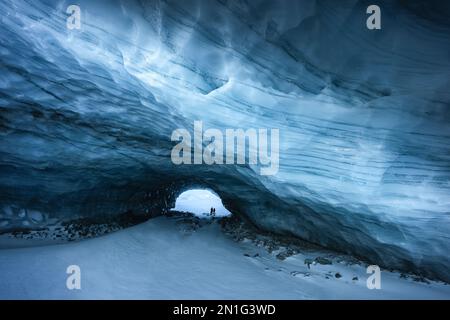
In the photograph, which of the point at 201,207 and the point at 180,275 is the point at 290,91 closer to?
the point at 180,275

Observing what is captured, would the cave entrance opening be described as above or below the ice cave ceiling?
below

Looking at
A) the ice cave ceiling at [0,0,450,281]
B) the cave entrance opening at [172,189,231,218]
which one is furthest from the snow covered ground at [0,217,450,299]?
the cave entrance opening at [172,189,231,218]

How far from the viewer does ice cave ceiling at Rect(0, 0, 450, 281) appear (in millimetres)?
3615

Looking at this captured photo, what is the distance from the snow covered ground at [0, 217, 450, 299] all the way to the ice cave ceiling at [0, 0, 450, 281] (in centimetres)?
106

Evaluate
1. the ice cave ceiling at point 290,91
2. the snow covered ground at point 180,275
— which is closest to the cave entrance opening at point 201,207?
the snow covered ground at point 180,275

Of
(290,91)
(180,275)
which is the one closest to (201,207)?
(180,275)

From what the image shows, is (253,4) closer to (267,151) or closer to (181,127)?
(267,151)

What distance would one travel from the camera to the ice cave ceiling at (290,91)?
362 centimetres

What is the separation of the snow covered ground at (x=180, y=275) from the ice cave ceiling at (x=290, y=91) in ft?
3.49

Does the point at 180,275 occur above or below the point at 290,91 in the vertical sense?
below

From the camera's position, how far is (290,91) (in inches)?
173

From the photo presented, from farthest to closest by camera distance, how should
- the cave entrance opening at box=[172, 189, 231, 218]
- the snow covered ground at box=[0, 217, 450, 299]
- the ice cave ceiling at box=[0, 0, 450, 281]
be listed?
the cave entrance opening at box=[172, 189, 231, 218]
the snow covered ground at box=[0, 217, 450, 299]
the ice cave ceiling at box=[0, 0, 450, 281]

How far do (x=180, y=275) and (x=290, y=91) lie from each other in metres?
4.63

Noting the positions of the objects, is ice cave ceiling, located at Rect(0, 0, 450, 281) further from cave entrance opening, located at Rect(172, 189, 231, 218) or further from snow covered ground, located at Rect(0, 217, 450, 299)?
cave entrance opening, located at Rect(172, 189, 231, 218)
